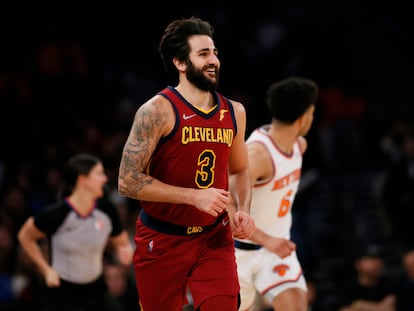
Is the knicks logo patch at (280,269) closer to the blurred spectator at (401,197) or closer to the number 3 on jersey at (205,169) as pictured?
the number 3 on jersey at (205,169)

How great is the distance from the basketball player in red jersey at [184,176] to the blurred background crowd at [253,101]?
3.98 metres

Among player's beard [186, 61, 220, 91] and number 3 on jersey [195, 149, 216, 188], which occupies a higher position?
player's beard [186, 61, 220, 91]

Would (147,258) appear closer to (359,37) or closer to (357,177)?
(357,177)

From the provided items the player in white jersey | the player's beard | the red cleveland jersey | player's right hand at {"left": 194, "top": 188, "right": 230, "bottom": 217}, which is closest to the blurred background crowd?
the player in white jersey

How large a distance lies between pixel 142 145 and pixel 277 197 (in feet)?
5.37

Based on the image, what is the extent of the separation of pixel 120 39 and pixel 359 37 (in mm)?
4460

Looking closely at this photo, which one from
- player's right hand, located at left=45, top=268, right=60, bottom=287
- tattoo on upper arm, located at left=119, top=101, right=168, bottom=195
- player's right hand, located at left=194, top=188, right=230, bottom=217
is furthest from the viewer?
player's right hand, located at left=45, top=268, right=60, bottom=287

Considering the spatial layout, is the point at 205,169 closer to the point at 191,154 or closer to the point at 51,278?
the point at 191,154

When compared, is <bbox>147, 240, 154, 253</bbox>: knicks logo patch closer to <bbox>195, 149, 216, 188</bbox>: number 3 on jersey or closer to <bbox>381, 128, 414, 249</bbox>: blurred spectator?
<bbox>195, 149, 216, 188</bbox>: number 3 on jersey

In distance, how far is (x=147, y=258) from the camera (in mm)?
4609

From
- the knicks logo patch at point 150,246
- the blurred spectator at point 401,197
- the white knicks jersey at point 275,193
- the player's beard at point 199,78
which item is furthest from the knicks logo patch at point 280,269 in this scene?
the blurred spectator at point 401,197

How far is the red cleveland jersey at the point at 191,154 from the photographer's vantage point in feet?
14.4

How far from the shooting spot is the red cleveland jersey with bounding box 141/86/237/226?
4.38 meters

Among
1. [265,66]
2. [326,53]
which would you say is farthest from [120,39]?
[326,53]
